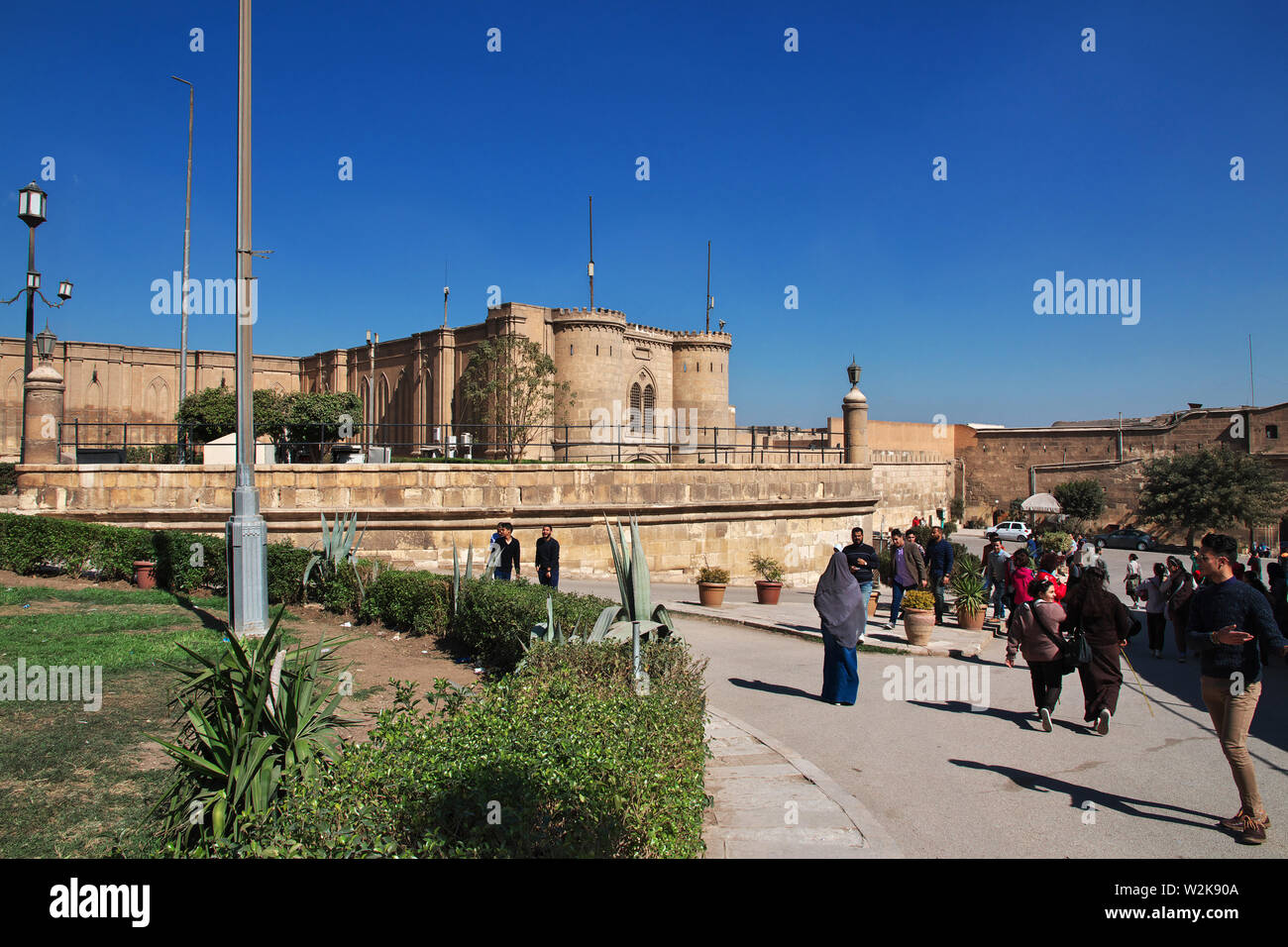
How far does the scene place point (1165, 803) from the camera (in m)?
5.17

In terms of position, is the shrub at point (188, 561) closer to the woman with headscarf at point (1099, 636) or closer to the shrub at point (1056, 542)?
the woman with headscarf at point (1099, 636)

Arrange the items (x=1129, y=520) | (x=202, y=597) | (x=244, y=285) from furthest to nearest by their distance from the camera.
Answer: (x=1129, y=520) → (x=202, y=597) → (x=244, y=285)

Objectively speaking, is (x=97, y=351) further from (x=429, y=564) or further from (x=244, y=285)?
(x=244, y=285)

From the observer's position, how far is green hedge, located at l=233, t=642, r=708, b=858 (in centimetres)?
328

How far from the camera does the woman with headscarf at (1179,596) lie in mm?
10547

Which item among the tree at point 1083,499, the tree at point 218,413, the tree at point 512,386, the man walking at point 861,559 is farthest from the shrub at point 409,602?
the tree at point 1083,499

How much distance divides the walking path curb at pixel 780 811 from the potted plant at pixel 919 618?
4934 mm

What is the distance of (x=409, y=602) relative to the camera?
32.4ft

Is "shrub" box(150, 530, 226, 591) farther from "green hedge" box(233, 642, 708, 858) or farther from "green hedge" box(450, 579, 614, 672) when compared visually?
"green hedge" box(233, 642, 708, 858)

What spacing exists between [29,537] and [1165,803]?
14.7 m
